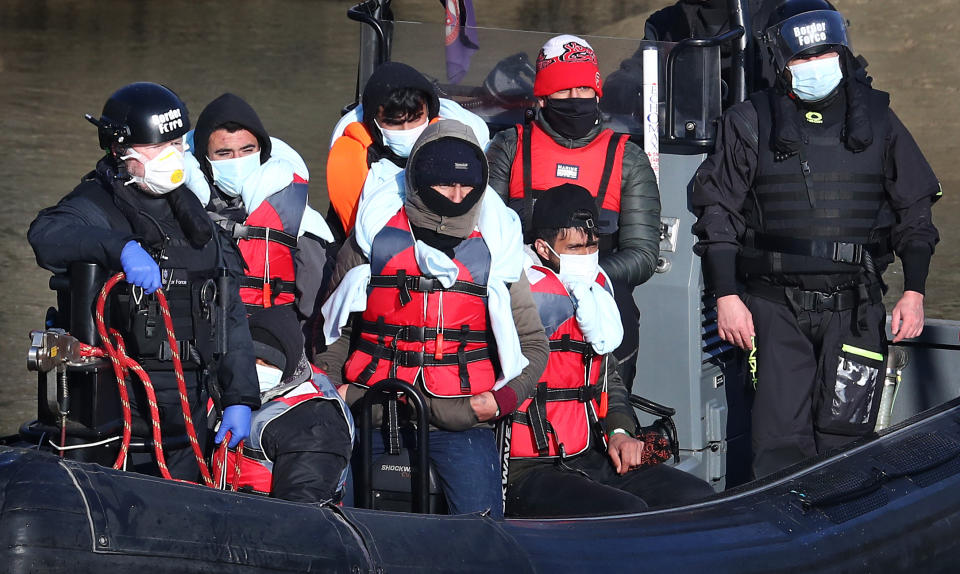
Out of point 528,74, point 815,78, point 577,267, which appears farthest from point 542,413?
point 528,74

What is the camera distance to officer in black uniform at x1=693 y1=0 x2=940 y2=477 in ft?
14.1

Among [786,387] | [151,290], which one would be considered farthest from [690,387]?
[151,290]

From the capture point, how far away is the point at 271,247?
396cm

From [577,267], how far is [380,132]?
775mm

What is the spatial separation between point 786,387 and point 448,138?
1.52 metres

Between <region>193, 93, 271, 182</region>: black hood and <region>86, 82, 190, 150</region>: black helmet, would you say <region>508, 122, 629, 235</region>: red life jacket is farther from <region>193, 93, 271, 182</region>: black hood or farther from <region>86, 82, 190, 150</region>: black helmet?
<region>86, 82, 190, 150</region>: black helmet

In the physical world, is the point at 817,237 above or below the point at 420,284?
above

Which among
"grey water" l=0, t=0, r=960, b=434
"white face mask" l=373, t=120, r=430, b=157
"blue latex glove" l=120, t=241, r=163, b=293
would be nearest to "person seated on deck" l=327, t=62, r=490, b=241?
"white face mask" l=373, t=120, r=430, b=157

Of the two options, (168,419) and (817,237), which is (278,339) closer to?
(168,419)

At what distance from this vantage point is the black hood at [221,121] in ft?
12.8

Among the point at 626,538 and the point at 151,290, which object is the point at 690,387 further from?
the point at 151,290

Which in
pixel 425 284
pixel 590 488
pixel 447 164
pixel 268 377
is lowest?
pixel 590 488

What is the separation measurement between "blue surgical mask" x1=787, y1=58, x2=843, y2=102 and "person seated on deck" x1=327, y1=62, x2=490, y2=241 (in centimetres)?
114

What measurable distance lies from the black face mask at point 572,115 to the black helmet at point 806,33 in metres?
0.62
